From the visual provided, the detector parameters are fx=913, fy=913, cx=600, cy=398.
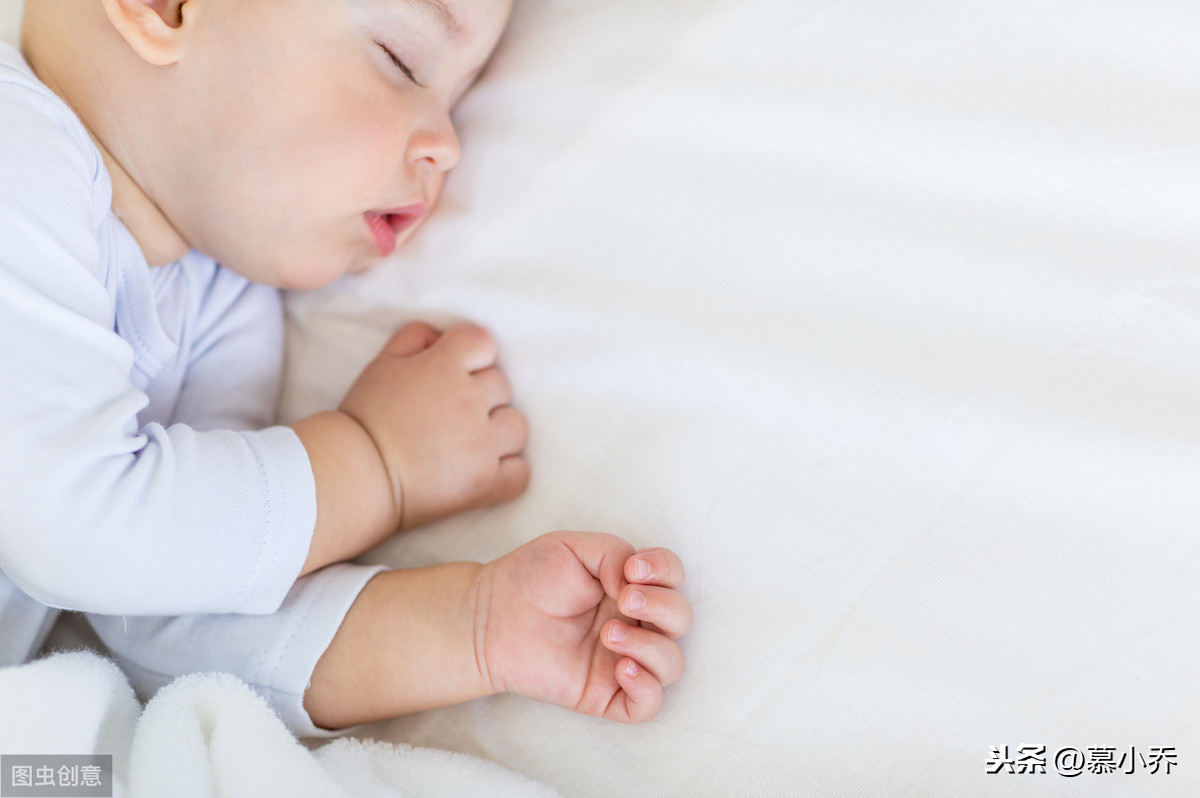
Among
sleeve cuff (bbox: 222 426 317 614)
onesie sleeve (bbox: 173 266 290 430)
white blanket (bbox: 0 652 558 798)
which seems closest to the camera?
white blanket (bbox: 0 652 558 798)

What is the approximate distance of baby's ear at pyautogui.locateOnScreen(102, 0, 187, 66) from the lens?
868mm

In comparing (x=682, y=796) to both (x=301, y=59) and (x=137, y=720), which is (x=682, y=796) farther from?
(x=301, y=59)

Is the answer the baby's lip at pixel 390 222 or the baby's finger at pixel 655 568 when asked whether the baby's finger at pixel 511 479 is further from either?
the baby's lip at pixel 390 222

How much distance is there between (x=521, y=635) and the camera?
0.80 metres

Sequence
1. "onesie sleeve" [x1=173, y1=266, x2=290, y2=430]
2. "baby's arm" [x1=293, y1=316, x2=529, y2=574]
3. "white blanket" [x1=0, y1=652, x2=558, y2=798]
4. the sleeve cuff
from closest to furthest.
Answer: "white blanket" [x1=0, y1=652, x2=558, y2=798] < the sleeve cuff < "baby's arm" [x1=293, y1=316, x2=529, y2=574] < "onesie sleeve" [x1=173, y1=266, x2=290, y2=430]

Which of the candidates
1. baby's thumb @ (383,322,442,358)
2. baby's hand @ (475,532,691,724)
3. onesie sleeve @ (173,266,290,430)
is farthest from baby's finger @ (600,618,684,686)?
onesie sleeve @ (173,266,290,430)

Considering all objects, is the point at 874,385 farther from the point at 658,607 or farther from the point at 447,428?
the point at 447,428

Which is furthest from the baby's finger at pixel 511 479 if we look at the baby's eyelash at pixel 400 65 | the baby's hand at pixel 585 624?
the baby's eyelash at pixel 400 65

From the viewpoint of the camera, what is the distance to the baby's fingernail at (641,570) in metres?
0.76

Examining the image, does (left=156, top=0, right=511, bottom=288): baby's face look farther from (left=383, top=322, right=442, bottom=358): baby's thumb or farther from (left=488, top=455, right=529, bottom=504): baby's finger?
(left=488, top=455, right=529, bottom=504): baby's finger

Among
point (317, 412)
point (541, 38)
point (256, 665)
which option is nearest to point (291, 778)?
point (256, 665)

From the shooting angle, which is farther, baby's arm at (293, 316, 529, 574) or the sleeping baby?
baby's arm at (293, 316, 529, 574)

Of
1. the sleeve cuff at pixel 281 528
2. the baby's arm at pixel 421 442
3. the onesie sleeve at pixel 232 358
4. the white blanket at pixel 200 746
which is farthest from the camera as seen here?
the onesie sleeve at pixel 232 358

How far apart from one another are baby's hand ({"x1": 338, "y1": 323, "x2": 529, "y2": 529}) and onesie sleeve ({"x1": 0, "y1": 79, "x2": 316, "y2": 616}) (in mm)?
121
